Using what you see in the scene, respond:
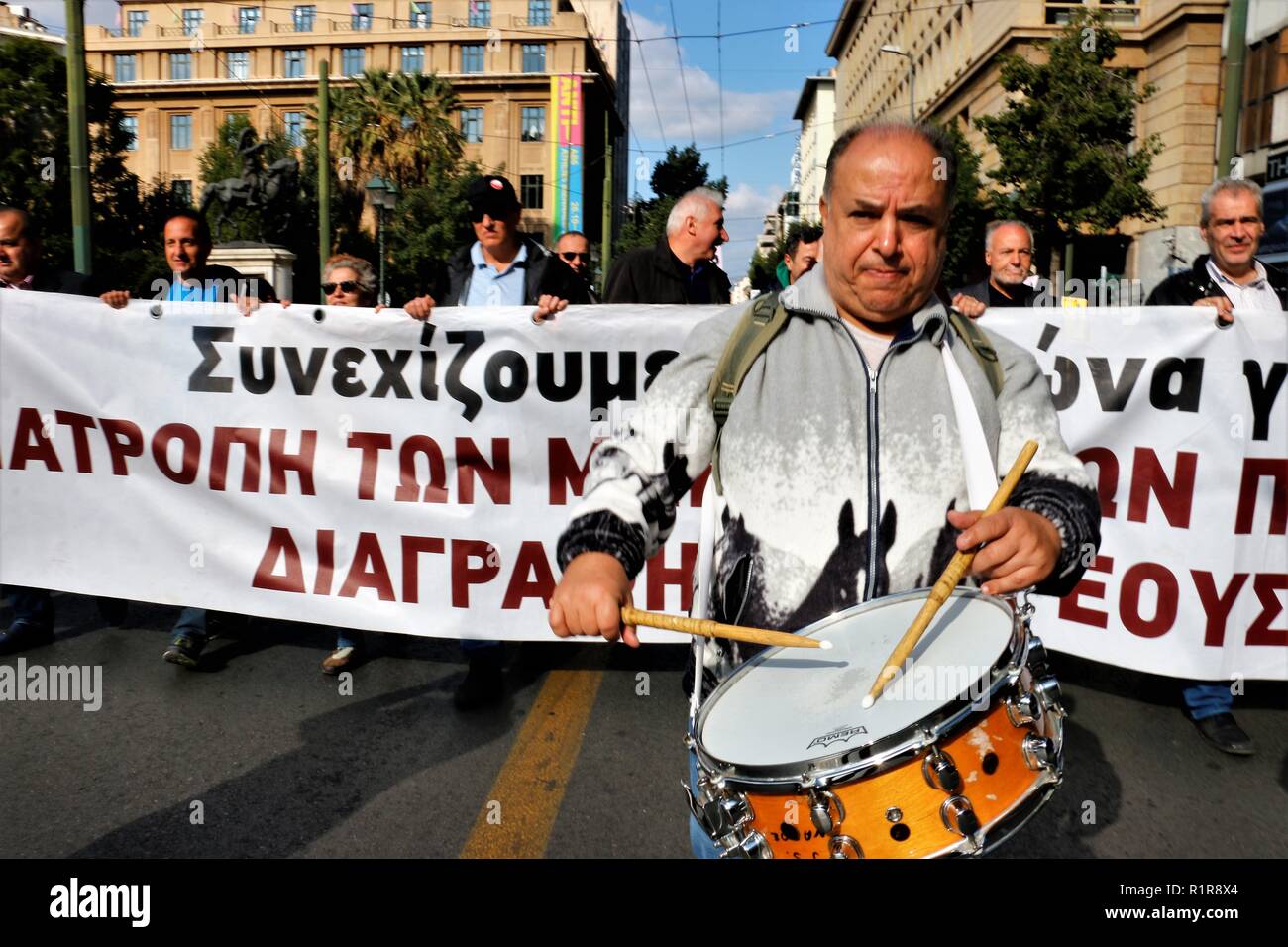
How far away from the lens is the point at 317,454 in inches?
192

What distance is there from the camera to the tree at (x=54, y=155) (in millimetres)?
35375

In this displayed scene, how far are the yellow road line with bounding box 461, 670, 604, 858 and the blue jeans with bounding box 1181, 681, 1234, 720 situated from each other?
2.40 meters

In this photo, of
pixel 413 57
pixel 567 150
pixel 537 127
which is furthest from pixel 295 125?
pixel 567 150

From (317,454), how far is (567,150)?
58170mm

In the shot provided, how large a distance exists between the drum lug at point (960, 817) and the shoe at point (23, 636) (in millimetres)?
4864

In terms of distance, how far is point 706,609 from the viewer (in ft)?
6.32

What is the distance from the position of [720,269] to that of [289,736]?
149 inches

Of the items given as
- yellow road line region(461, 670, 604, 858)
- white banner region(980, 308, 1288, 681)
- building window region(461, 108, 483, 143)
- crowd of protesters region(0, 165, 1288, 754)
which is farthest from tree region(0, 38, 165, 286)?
white banner region(980, 308, 1288, 681)

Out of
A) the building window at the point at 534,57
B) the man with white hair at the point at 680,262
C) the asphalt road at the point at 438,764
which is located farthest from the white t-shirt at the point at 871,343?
the building window at the point at 534,57

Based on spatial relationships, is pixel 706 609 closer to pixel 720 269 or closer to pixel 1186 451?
pixel 1186 451

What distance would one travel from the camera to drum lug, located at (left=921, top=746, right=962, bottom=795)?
1.52 metres

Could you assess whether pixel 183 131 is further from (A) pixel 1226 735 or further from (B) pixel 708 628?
(B) pixel 708 628

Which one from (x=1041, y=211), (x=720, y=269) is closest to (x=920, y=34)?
(x=1041, y=211)

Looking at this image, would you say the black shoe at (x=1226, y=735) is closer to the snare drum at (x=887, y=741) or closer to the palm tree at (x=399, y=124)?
the snare drum at (x=887, y=741)
